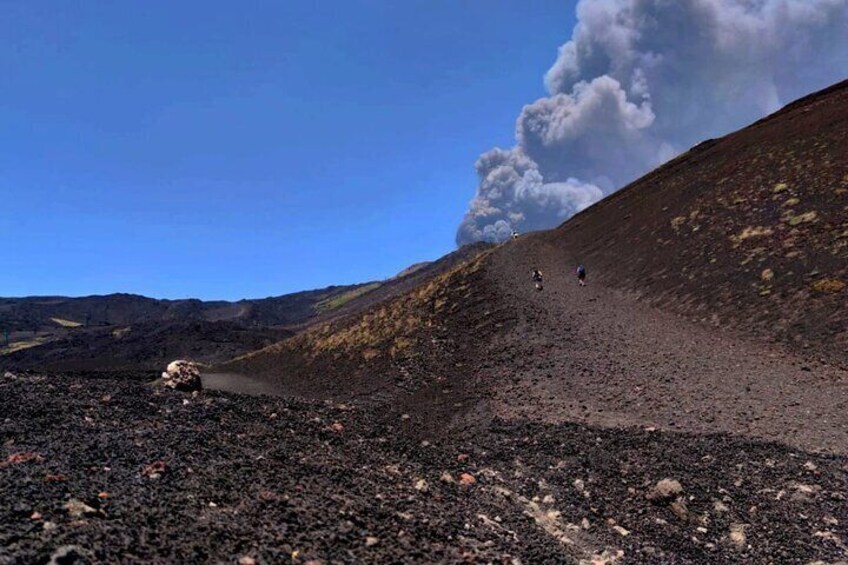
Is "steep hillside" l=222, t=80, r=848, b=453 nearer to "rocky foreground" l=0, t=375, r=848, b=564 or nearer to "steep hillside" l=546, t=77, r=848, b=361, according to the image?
"steep hillside" l=546, t=77, r=848, b=361

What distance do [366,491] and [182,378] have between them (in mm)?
13326

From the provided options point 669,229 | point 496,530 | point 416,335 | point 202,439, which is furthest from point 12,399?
point 669,229

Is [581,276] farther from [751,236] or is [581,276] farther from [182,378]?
[182,378]

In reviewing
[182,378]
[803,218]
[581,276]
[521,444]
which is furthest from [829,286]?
[182,378]

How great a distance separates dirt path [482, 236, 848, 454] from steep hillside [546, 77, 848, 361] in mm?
1848

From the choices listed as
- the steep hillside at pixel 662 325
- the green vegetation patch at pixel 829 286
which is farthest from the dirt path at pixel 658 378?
the green vegetation patch at pixel 829 286

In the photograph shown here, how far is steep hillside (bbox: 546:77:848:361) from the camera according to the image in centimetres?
2323

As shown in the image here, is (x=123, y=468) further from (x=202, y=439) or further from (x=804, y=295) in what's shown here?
(x=804, y=295)

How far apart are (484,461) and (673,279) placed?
23.1m

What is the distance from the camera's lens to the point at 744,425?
14.9 m

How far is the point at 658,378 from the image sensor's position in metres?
20.1

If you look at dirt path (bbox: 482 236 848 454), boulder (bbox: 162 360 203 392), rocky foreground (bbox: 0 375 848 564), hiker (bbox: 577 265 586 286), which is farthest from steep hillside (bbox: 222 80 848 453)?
boulder (bbox: 162 360 203 392)

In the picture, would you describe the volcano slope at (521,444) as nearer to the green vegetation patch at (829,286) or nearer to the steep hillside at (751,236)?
the green vegetation patch at (829,286)

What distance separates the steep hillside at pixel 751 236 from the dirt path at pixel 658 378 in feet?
6.06
